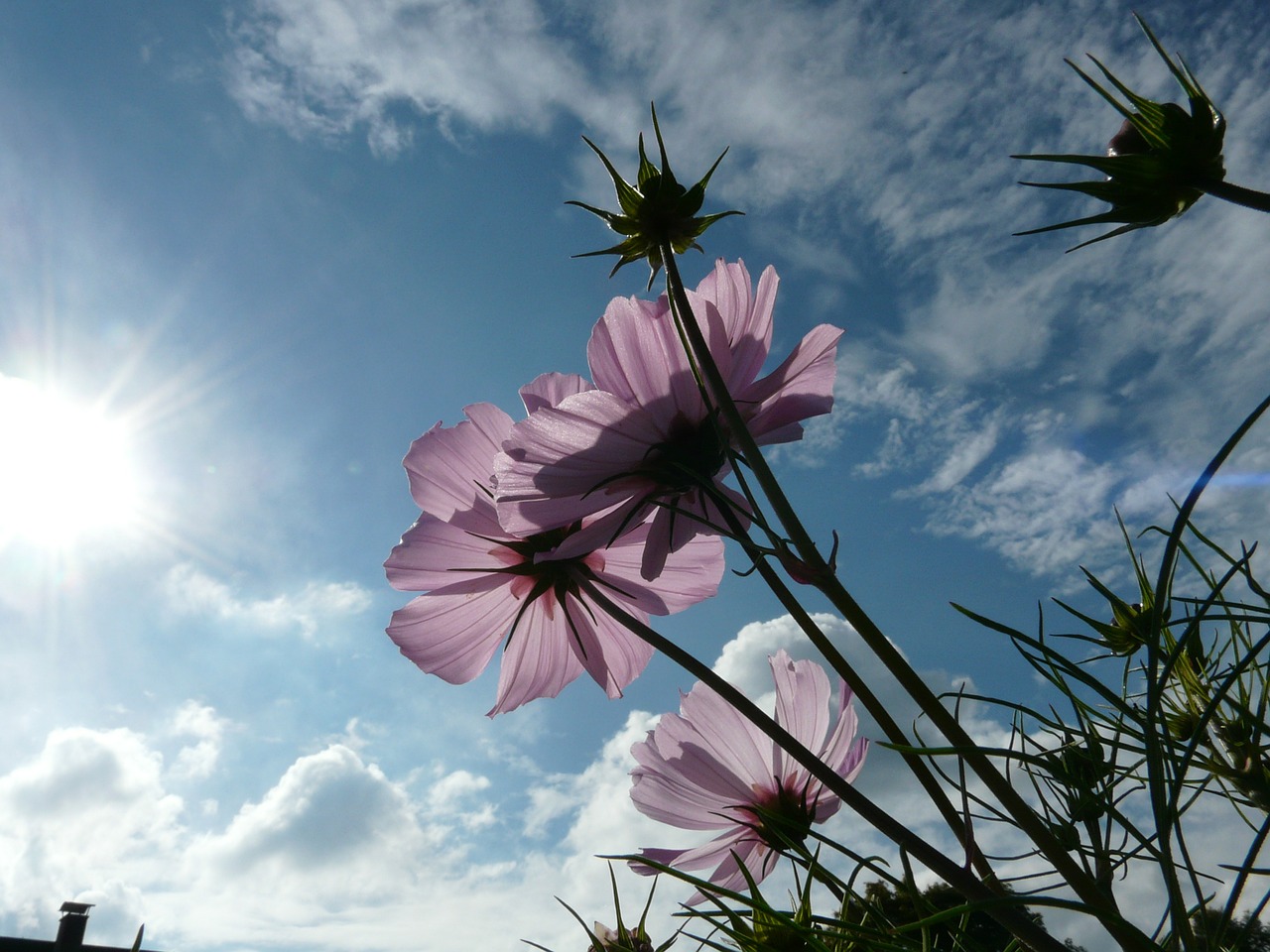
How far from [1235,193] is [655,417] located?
A: 1.05 ft

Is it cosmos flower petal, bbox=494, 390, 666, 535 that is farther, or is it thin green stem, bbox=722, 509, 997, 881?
cosmos flower petal, bbox=494, 390, 666, 535

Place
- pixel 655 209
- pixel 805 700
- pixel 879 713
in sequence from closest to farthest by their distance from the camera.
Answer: pixel 879 713
pixel 655 209
pixel 805 700

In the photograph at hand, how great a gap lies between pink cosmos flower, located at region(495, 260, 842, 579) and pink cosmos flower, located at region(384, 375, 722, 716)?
0.09 metres

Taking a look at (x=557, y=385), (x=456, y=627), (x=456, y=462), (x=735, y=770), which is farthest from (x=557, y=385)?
(x=735, y=770)

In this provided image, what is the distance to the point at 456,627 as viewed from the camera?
0.69 m

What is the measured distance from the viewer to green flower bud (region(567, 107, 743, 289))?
0.48 m

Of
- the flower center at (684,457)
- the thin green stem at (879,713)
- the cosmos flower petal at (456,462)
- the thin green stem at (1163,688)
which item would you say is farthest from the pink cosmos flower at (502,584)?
the thin green stem at (1163,688)

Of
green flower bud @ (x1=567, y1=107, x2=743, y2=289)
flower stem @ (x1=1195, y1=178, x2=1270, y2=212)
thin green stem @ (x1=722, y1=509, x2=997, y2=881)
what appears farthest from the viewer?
green flower bud @ (x1=567, y1=107, x2=743, y2=289)

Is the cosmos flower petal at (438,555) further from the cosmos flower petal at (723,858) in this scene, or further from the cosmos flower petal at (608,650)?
the cosmos flower petal at (723,858)

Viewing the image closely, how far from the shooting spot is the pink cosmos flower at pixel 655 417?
504 millimetres

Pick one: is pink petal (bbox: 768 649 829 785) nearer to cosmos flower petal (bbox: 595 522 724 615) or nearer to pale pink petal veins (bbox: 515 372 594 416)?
cosmos flower petal (bbox: 595 522 724 615)

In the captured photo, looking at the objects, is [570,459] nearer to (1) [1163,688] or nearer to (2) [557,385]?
(2) [557,385]

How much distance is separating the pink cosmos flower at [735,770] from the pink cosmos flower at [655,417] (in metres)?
0.17

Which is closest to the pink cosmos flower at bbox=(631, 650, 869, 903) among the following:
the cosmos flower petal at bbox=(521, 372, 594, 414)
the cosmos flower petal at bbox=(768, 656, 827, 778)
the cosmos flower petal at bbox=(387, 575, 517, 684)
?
the cosmos flower petal at bbox=(768, 656, 827, 778)
